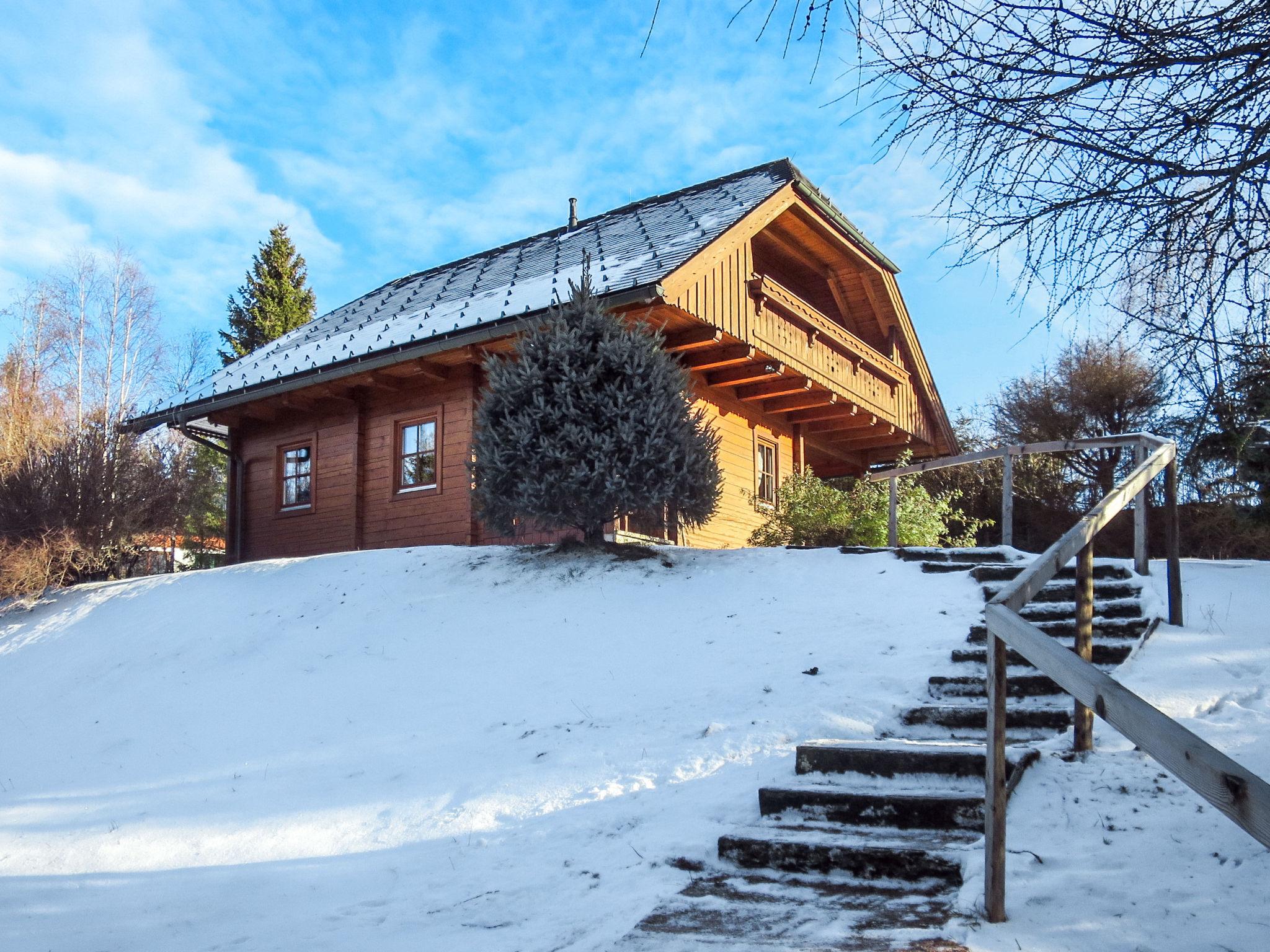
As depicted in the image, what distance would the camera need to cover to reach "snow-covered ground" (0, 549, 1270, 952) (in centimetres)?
390

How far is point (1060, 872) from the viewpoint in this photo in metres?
3.61

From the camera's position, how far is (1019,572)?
812 cm


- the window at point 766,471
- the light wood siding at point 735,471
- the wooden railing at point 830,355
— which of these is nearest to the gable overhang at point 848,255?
the wooden railing at point 830,355

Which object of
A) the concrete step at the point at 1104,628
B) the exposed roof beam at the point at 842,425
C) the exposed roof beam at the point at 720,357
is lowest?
the concrete step at the point at 1104,628

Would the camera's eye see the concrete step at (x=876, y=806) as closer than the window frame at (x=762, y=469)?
Yes

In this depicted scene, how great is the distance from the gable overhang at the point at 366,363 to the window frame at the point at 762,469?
524 cm

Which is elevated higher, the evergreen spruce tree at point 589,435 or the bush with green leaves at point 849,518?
the evergreen spruce tree at point 589,435

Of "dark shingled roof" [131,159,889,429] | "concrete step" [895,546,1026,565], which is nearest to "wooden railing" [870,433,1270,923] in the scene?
"concrete step" [895,546,1026,565]

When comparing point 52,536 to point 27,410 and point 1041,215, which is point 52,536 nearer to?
point 1041,215

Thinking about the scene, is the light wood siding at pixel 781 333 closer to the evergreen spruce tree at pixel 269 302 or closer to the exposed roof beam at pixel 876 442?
the exposed roof beam at pixel 876 442

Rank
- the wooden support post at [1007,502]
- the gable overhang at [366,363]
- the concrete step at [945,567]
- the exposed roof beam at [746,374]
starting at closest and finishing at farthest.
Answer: the concrete step at [945,567]
the wooden support post at [1007,502]
the gable overhang at [366,363]
the exposed roof beam at [746,374]

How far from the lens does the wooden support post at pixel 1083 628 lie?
15.4ft

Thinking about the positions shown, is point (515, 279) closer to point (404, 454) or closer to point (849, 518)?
point (404, 454)

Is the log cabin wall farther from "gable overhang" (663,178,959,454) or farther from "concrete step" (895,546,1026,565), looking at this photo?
"concrete step" (895,546,1026,565)
